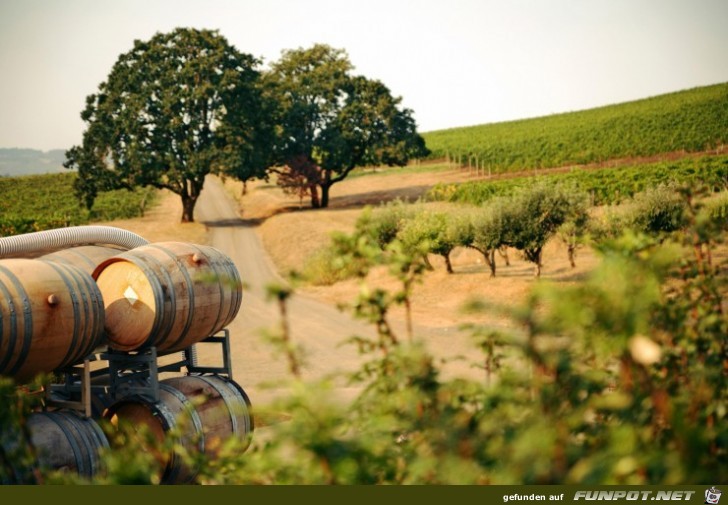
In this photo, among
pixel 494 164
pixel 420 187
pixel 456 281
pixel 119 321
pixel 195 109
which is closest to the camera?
pixel 119 321

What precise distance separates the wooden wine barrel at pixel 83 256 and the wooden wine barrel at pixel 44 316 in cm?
178

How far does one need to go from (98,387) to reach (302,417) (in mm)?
7677

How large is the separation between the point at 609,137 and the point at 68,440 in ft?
213

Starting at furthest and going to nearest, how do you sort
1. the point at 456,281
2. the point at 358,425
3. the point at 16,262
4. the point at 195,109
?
the point at 195,109
the point at 456,281
the point at 16,262
the point at 358,425

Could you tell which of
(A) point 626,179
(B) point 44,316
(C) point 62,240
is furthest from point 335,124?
(B) point 44,316

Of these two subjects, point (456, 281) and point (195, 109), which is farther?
point (195, 109)

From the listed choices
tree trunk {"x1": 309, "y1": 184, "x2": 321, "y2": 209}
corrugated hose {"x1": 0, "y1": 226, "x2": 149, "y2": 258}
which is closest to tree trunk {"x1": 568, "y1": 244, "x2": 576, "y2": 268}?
corrugated hose {"x1": 0, "y1": 226, "x2": 149, "y2": 258}

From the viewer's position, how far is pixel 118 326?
340 inches

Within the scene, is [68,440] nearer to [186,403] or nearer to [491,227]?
[186,403]

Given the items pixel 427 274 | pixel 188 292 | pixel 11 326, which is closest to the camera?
pixel 11 326

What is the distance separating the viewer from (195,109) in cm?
4175

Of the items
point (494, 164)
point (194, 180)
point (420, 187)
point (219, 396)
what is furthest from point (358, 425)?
point (494, 164)

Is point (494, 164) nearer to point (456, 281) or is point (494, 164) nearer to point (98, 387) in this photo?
point (456, 281)

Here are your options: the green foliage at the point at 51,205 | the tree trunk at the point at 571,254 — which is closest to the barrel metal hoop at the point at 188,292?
the tree trunk at the point at 571,254
